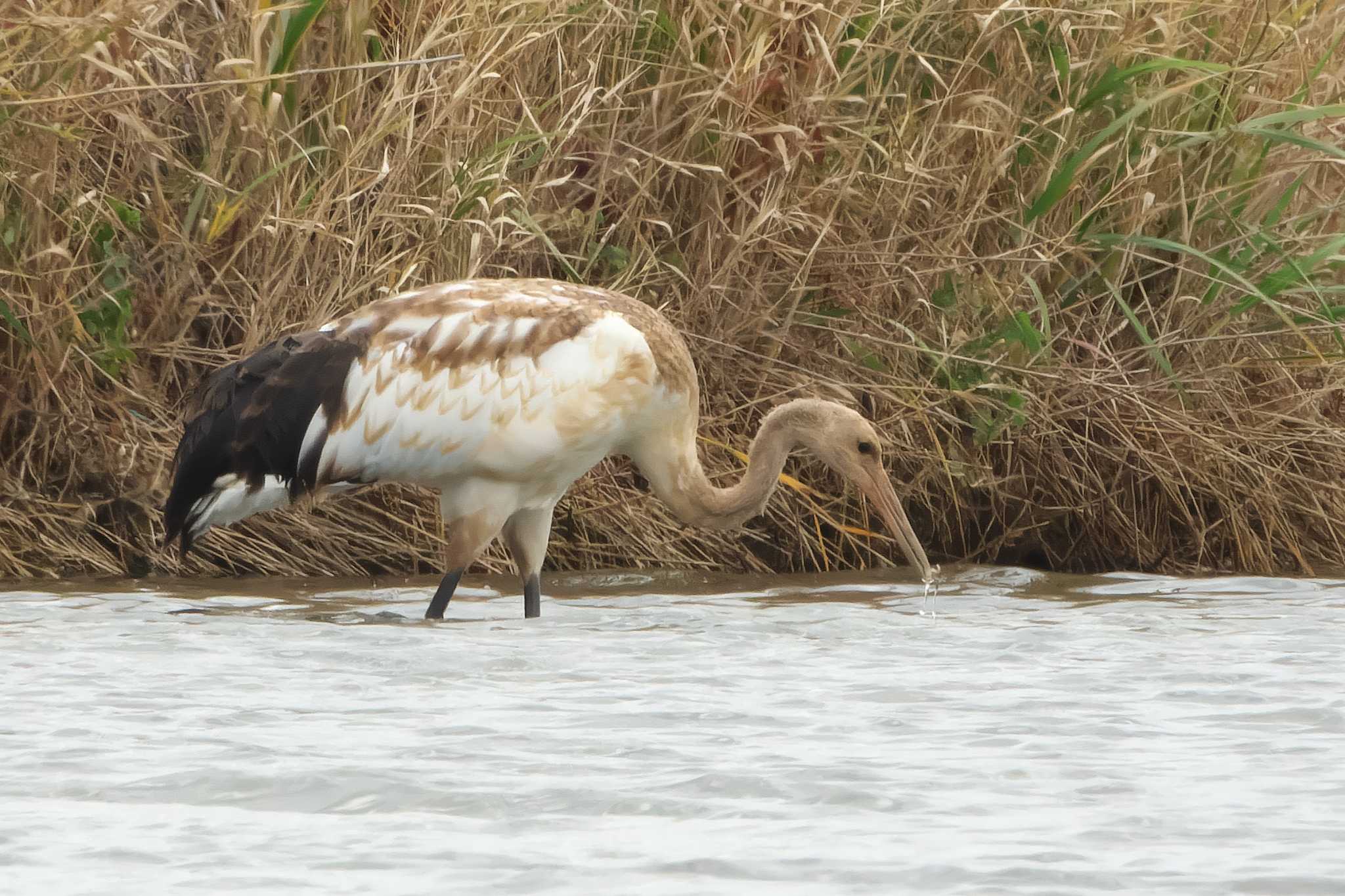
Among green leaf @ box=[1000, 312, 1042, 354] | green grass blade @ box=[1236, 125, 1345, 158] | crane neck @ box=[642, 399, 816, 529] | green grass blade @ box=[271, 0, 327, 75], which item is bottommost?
crane neck @ box=[642, 399, 816, 529]

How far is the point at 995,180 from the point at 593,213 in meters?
1.42

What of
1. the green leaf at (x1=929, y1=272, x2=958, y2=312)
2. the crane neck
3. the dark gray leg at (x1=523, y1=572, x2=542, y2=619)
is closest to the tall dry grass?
the green leaf at (x1=929, y1=272, x2=958, y2=312)

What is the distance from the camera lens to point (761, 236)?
730 cm

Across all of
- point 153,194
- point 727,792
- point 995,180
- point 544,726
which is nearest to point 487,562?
point 153,194

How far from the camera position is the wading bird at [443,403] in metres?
6.25

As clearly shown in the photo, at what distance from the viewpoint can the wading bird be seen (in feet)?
20.5

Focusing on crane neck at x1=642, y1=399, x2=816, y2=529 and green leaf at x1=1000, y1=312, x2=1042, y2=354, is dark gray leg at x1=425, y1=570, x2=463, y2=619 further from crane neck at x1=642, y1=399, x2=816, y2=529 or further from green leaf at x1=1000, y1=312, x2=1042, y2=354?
green leaf at x1=1000, y1=312, x2=1042, y2=354

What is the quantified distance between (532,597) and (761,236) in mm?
1558

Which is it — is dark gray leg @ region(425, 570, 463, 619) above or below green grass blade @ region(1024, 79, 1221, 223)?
below

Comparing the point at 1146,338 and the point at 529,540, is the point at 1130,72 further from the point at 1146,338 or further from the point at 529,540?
the point at 529,540

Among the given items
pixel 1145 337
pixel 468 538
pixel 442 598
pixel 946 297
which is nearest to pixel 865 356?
pixel 946 297

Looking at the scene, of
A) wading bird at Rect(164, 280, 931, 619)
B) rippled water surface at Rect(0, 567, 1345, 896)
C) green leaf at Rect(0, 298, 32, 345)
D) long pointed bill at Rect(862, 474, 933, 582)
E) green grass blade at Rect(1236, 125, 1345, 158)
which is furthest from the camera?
green grass blade at Rect(1236, 125, 1345, 158)

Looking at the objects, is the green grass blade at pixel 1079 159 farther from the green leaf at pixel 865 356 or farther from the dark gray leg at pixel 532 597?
the dark gray leg at pixel 532 597

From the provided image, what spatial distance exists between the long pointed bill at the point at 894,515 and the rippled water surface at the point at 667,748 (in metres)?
0.38
